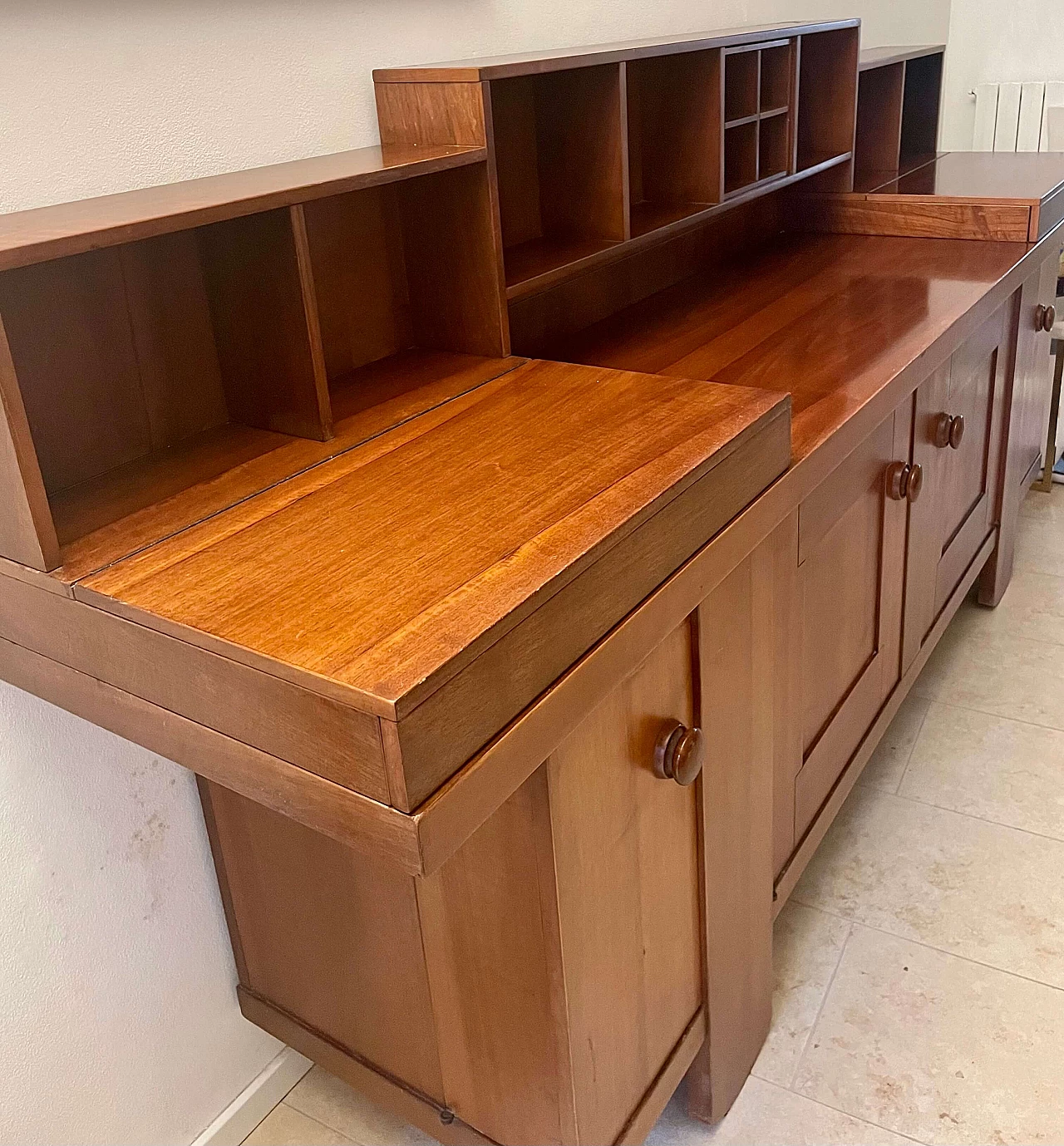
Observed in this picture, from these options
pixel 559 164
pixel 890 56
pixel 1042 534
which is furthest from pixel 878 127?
pixel 559 164

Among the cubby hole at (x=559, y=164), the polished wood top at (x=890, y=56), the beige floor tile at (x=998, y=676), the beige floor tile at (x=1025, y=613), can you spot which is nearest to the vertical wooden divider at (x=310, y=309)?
the cubby hole at (x=559, y=164)

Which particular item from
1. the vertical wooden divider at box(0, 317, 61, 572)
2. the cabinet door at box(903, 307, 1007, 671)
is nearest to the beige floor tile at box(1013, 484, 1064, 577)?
the cabinet door at box(903, 307, 1007, 671)

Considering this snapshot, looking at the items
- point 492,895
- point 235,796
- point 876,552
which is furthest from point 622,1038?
point 876,552

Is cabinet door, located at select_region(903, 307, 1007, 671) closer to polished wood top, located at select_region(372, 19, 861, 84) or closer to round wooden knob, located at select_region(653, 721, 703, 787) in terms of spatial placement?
polished wood top, located at select_region(372, 19, 861, 84)

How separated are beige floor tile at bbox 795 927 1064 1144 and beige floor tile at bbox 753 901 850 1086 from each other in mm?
16

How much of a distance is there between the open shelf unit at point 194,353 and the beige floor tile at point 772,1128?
3.09 ft

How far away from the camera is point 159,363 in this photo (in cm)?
106

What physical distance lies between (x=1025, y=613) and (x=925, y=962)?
1134 mm

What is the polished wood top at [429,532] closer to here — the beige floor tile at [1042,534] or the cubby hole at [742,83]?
the cubby hole at [742,83]

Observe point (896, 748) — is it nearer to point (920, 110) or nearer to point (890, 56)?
point (890, 56)

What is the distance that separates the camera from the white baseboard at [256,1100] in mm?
1374

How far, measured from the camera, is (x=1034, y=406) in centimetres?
243

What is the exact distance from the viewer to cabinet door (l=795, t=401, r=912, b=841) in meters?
1.38

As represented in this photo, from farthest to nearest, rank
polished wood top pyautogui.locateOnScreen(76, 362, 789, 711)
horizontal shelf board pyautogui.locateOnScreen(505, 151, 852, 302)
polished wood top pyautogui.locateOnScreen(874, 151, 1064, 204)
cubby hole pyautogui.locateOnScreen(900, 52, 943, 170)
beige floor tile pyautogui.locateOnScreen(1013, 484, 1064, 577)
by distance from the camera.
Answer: beige floor tile pyautogui.locateOnScreen(1013, 484, 1064, 577), cubby hole pyautogui.locateOnScreen(900, 52, 943, 170), polished wood top pyautogui.locateOnScreen(874, 151, 1064, 204), horizontal shelf board pyautogui.locateOnScreen(505, 151, 852, 302), polished wood top pyautogui.locateOnScreen(76, 362, 789, 711)
